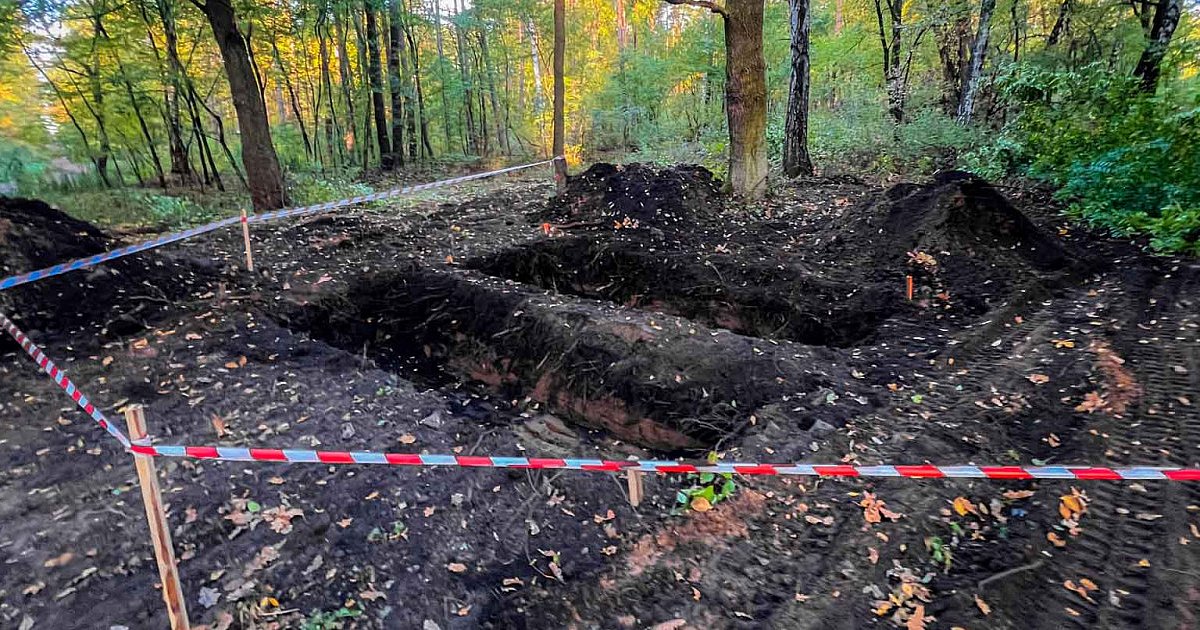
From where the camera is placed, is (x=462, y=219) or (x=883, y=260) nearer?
(x=883, y=260)

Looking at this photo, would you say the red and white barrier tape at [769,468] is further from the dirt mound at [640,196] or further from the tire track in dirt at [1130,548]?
the dirt mound at [640,196]

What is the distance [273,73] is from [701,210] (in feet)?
49.3

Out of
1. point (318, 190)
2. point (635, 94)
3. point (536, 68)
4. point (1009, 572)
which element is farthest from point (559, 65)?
point (536, 68)

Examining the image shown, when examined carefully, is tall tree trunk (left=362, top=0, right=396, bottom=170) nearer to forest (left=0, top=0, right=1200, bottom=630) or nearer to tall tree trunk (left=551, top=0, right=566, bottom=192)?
forest (left=0, top=0, right=1200, bottom=630)

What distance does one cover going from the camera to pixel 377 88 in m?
17.0

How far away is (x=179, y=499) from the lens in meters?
3.80

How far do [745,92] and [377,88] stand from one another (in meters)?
11.7

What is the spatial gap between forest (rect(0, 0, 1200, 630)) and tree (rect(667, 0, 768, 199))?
0.07 m

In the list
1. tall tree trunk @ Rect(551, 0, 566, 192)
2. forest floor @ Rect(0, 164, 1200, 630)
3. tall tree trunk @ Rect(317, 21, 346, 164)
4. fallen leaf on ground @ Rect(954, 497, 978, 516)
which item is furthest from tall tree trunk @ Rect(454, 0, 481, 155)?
fallen leaf on ground @ Rect(954, 497, 978, 516)

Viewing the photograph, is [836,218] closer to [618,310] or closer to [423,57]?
[618,310]

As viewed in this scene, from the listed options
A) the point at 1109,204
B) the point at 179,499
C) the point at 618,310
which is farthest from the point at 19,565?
the point at 1109,204

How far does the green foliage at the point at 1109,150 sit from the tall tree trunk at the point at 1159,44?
32.6 inches

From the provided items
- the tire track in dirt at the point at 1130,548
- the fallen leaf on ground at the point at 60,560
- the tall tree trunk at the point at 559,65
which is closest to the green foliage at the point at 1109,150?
the tire track in dirt at the point at 1130,548

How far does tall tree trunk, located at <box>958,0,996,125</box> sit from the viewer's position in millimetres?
12828
